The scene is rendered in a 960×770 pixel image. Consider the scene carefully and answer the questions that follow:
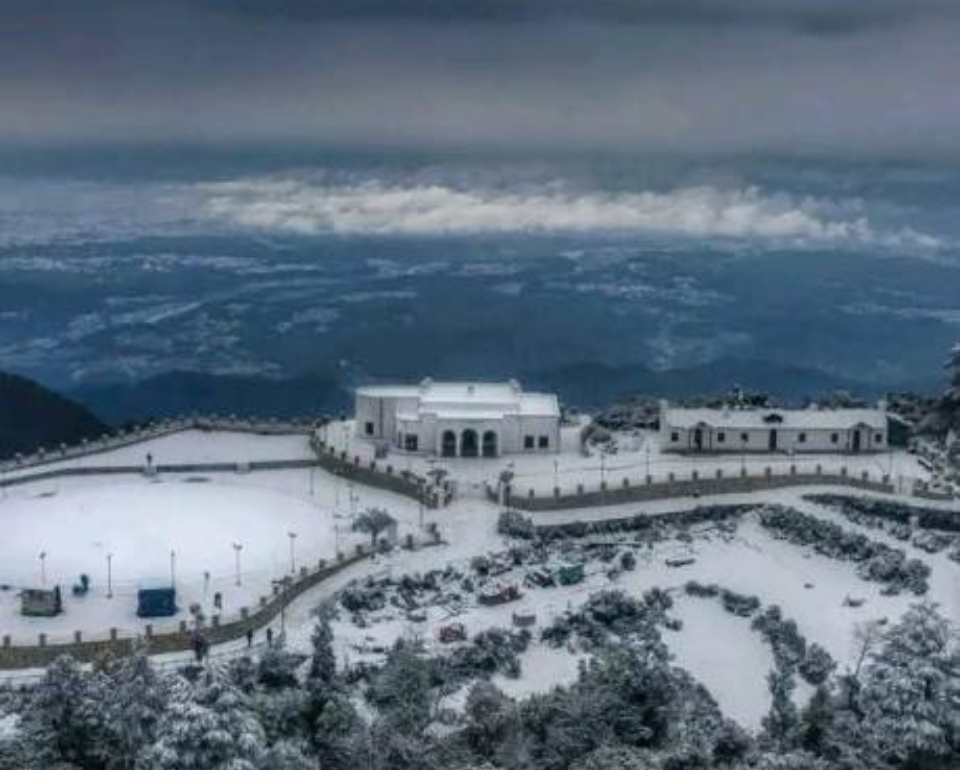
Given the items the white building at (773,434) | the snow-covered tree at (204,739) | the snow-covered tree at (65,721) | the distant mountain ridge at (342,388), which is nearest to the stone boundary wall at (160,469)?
the white building at (773,434)

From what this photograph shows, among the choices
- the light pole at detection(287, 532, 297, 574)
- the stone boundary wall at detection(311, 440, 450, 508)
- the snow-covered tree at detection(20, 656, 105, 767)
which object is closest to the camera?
the snow-covered tree at detection(20, 656, 105, 767)

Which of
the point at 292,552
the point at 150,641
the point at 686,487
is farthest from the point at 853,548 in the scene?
the point at 150,641

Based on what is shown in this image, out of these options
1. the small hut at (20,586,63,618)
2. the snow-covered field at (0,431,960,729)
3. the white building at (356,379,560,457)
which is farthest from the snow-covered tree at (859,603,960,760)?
the white building at (356,379,560,457)

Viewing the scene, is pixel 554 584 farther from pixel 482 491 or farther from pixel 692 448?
pixel 692 448

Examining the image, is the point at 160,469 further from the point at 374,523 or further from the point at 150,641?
the point at 150,641

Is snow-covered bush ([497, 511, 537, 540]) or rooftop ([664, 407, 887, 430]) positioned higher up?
rooftop ([664, 407, 887, 430])

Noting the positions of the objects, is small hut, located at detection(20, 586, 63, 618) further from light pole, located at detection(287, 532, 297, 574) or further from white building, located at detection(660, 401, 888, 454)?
white building, located at detection(660, 401, 888, 454)

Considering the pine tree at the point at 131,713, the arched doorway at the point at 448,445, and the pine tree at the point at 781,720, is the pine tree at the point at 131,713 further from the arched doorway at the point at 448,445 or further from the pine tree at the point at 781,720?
the arched doorway at the point at 448,445
